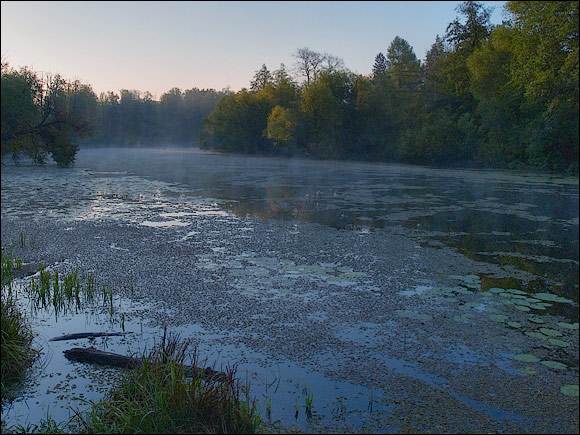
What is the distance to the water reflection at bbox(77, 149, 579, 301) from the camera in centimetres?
868

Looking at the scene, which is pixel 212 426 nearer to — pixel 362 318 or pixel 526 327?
pixel 362 318

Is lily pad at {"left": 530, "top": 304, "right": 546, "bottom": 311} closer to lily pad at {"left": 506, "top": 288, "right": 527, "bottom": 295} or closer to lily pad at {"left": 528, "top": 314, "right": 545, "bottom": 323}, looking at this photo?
lily pad at {"left": 528, "top": 314, "right": 545, "bottom": 323}

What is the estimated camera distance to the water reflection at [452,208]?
868cm

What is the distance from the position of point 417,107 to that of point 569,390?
38.1 meters

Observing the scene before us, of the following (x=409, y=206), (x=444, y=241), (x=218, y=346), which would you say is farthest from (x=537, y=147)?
(x=218, y=346)

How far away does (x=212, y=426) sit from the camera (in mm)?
3162

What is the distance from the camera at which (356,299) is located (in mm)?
6082

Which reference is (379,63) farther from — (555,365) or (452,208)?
(555,365)

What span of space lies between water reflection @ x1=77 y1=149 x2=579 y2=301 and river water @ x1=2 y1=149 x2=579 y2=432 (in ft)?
0.28

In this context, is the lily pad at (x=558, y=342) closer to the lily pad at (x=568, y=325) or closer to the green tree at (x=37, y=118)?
the lily pad at (x=568, y=325)

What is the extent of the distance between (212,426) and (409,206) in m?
12.1

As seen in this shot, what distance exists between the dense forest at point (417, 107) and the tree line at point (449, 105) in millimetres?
79

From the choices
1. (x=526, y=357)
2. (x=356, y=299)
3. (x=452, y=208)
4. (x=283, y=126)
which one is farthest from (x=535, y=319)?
(x=283, y=126)

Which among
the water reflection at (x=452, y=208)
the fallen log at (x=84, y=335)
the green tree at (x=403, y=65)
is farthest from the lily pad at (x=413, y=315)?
the green tree at (x=403, y=65)
